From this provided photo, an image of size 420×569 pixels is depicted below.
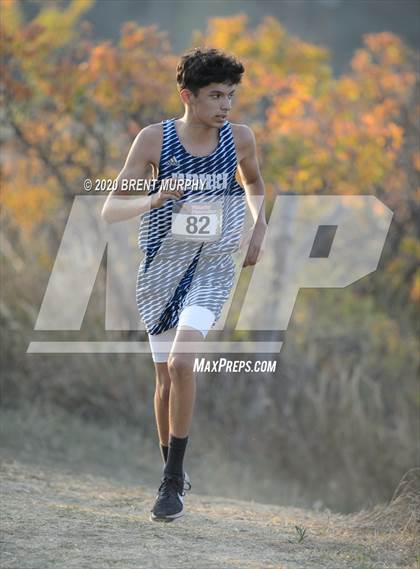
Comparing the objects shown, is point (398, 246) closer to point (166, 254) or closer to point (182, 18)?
point (166, 254)

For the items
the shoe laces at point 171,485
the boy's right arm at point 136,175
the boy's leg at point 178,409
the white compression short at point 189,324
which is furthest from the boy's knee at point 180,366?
the boy's right arm at point 136,175

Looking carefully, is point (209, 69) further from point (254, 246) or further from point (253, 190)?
point (254, 246)

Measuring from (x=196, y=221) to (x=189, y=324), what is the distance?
454mm

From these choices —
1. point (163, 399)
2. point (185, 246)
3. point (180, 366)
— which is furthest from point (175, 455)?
point (185, 246)

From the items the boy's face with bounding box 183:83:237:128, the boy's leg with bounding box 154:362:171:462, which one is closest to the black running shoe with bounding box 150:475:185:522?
the boy's leg with bounding box 154:362:171:462

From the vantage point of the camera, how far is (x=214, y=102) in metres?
5.11

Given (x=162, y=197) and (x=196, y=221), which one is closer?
(x=162, y=197)

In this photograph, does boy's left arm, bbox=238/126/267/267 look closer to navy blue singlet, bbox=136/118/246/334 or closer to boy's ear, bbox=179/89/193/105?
navy blue singlet, bbox=136/118/246/334

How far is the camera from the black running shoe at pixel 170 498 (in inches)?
205

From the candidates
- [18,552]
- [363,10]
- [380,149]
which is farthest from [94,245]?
[363,10]

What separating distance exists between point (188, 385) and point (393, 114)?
719 centimetres

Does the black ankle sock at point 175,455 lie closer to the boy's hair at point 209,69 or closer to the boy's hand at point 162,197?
the boy's hand at point 162,197

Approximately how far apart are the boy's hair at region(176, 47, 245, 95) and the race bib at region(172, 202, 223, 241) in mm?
489

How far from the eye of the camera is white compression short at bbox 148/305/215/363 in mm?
5008
